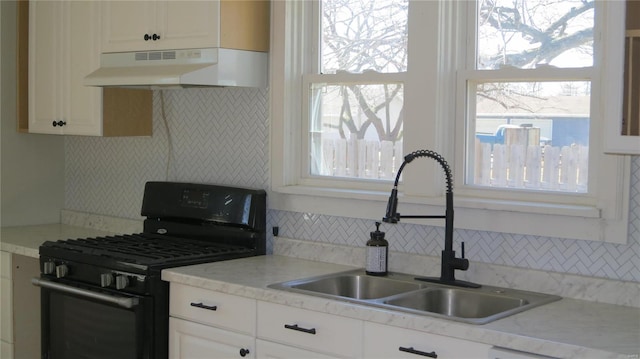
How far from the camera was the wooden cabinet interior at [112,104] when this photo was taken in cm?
430

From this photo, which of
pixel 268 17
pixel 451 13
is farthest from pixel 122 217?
pixel 451 13

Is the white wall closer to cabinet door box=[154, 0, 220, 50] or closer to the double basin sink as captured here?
cabinet door box=[154, 0, 220, 50]

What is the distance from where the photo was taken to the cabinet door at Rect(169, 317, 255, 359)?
315 cm

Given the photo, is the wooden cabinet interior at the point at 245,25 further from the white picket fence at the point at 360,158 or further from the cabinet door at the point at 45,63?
the cabinet door at the point at 45,63

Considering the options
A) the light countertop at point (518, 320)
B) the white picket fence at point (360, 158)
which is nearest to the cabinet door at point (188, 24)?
the white picket fence at point (360, 158)

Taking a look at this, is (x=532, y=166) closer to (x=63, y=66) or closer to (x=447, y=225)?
(x=447, y=225)

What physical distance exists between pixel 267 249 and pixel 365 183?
602mm

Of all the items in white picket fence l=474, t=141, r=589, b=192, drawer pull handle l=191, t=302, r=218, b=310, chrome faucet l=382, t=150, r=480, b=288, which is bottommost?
drawer pull handle l=191, t=302, r=218, b=310

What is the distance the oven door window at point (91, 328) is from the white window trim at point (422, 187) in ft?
2.77

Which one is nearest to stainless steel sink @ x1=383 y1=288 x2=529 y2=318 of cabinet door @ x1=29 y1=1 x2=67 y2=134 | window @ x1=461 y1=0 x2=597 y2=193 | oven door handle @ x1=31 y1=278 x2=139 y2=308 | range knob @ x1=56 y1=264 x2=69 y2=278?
window @ x1=461 y1=0 x2=597 y2=193

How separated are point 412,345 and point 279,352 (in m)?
0.57

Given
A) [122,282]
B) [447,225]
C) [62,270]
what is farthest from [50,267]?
[447,225]

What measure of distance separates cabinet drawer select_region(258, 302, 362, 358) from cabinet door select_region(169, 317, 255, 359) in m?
0.10

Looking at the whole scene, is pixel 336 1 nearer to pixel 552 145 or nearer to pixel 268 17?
pixel 268 17
